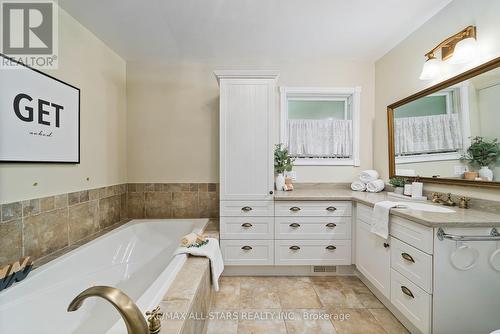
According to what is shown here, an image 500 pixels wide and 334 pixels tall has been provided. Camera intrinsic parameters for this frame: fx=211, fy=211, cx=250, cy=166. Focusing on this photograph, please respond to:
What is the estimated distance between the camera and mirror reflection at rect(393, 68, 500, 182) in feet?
4.72

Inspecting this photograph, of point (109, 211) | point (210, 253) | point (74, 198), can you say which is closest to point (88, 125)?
point (74, 198)

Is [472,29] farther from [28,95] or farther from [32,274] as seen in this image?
[32,274]

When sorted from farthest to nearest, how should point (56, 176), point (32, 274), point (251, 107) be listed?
1. point (251, 107)
2. point (56, 176)
3. point (32, 274)

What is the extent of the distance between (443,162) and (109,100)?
10.9ft

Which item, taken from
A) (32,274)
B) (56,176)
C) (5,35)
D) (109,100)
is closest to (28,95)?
(5,35)

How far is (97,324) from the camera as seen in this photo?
1.38m

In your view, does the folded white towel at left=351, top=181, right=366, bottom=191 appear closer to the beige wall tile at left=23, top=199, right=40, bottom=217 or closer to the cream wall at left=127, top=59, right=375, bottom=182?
the cream wall at left=127, top=59, right=375, bottom=182

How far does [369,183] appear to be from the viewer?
2492 millimetres

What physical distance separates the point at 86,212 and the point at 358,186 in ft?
9.52

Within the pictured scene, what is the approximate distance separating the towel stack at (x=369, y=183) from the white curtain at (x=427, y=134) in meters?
0.36

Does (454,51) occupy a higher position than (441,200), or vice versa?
(454,51)

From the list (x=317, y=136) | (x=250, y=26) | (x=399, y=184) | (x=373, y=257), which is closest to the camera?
(x=373, y=257)

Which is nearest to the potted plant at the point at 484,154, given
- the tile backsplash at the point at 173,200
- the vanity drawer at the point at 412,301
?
the vanity drawer at the point at 412,301

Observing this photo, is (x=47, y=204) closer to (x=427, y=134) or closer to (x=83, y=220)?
(x=83, y=220)
